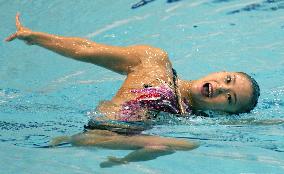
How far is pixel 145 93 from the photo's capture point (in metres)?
4.35

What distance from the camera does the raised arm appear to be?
4.58 m

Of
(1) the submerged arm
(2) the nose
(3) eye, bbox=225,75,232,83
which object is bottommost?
(1) the submerged arm

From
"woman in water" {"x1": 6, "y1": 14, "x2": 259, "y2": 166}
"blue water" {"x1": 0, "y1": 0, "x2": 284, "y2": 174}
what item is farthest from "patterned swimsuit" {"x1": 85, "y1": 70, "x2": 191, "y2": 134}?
"blue water" {"x1": 0, "y1": 0, "x2": 284, "y2": 174}

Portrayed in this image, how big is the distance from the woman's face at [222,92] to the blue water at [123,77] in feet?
0.60

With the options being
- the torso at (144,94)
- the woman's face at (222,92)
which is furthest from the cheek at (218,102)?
the torso at (144,94)

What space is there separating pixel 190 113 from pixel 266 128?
0.63 m

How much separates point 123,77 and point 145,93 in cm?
238

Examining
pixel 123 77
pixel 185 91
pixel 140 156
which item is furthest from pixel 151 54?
pixel 123 77

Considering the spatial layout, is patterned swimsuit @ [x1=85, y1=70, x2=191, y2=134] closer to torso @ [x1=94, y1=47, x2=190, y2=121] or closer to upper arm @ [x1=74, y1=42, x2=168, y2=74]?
torso @ [x1=94, y1=47, x2=190, y2=121]

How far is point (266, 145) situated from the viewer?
4168 mm

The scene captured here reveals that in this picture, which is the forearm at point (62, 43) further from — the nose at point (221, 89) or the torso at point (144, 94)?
the nose at point (221, 89)

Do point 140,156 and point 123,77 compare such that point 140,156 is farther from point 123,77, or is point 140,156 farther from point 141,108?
point 123,77

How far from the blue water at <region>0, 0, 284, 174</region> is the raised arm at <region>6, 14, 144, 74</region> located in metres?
0.57

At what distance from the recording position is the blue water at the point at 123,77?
3.81 m
